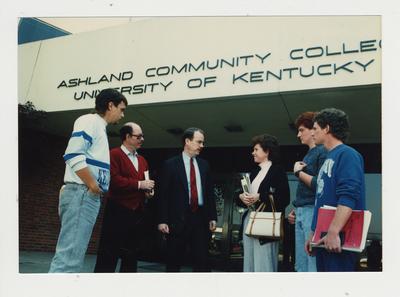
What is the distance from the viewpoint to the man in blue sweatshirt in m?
2.37

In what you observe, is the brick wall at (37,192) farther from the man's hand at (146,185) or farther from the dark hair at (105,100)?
the dark hair at (105,100)

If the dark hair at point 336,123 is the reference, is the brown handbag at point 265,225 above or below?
below

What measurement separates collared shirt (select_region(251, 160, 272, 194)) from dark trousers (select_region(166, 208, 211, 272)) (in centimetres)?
54

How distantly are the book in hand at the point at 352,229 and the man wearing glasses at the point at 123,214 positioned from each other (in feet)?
4.73

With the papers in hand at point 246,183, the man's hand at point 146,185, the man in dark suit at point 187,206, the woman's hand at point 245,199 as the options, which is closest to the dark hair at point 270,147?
the papers in hand at point 246,183

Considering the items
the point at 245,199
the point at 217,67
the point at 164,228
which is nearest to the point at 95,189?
the point at 164,228

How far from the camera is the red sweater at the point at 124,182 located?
331 cm

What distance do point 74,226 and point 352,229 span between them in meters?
1.75

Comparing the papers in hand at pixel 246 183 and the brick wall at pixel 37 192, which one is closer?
the papers in hand at pixel 246 183

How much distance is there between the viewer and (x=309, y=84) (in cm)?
495

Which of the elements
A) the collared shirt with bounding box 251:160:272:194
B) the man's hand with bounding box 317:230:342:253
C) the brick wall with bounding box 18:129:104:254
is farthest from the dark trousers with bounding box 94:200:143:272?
the brick wall with bounding box 18:129:104:254
